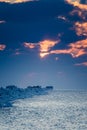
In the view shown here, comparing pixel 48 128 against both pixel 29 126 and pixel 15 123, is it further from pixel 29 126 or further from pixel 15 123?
pixel 15 123

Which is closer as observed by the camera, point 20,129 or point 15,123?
point 20,129

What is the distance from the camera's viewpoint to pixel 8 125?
276ft

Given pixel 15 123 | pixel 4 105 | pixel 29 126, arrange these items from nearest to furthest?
1. pixel 29 126
2. pixel 15 123
3. pixel 4 105

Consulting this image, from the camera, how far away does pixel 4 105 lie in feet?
476

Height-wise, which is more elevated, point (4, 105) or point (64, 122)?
point (4, 105)

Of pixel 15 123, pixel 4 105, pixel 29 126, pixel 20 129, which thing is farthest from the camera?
pixel 4 105

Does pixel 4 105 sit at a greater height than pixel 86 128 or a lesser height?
greater

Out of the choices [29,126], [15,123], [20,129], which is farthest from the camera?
[15,123]

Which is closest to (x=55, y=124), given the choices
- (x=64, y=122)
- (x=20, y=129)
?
(x=64, y=122)

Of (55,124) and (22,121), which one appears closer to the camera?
(55,124)

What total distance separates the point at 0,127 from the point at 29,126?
585 cm

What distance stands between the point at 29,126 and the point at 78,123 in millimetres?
12549

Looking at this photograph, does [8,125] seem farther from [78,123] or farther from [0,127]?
[78,123]

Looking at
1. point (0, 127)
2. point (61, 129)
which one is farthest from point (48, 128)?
point (0, 127)
